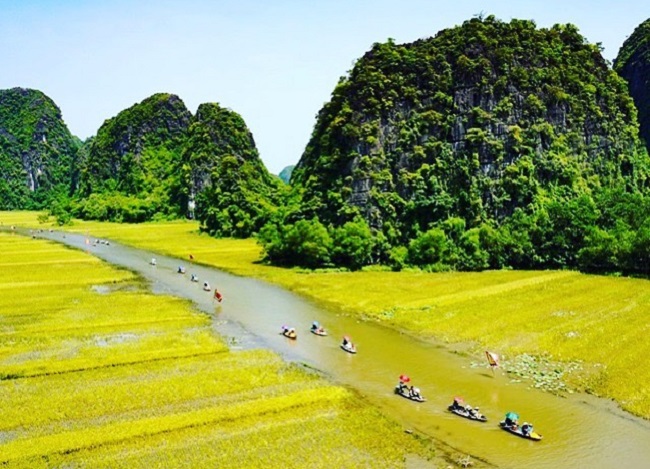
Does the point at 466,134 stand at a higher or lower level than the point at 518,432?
higher

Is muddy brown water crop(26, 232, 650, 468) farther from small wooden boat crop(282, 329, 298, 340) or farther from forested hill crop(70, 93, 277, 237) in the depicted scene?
forested hill crop(70, 93, 277, 237)

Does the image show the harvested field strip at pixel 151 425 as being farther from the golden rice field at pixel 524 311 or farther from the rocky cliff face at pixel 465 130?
the rocky cliff face at pixel 465 130

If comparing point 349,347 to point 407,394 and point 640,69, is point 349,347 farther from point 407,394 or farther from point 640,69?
point 640,69

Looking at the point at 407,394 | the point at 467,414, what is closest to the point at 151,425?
the point at 407,394

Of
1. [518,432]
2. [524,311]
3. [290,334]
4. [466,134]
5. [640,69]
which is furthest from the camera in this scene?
[640,69]

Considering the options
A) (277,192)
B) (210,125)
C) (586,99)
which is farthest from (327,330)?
(210,125)

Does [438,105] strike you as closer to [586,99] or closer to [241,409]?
[586,99]

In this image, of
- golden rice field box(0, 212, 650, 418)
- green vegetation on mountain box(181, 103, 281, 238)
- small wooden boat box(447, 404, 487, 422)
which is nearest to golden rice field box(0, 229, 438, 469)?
small wooden boat box(447, 404, 487, 422)

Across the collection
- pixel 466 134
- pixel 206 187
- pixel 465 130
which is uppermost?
pixel 465 130
